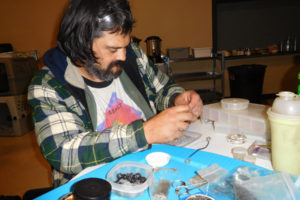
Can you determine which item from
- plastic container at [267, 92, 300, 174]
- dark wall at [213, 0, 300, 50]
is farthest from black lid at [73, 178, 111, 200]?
dark wall at [213, 0, 300, 50]

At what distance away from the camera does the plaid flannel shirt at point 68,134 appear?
853 millimetres

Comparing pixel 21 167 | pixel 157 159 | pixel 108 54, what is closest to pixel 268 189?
pixel 157 159

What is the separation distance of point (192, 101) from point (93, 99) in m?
0.46

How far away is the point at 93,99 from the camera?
3.59ft

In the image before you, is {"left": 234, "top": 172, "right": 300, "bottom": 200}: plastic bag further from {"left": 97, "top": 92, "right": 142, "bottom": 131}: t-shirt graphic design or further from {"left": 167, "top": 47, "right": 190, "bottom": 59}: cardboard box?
{"left": 167, "top": 47, "right": 190, "bottom": 59}: cardboard box

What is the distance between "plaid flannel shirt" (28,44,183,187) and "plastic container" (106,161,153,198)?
3.2 inches

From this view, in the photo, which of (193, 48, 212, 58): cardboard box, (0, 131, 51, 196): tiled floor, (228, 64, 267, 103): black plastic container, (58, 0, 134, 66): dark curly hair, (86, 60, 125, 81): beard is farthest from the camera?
(193, 48, 212, 58): cardboard box

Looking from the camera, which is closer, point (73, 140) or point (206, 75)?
point (73, 140)

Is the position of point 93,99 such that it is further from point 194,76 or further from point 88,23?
point 194,76

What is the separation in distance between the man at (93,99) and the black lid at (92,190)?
0.28 m

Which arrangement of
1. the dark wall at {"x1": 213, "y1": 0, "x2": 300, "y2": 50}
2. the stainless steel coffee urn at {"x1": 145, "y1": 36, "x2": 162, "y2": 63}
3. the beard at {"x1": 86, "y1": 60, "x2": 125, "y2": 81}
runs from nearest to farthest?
the beard at {"x1": 86, "y1": 60, "x2": 125, "y2": 81} → the stainless steel coffee urn at {"x1": 145, "y1": 36, "x2": 162, "y2": 63} → the dark wall at {"x1": 213, "y1": 0, "x2": 300, "y2": 50}

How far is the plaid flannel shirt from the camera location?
2.80 feet

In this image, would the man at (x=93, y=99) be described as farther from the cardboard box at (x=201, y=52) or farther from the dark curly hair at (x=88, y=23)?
the cardboard box at (x=201, y=52)

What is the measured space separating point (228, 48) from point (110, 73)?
11.4 ft
